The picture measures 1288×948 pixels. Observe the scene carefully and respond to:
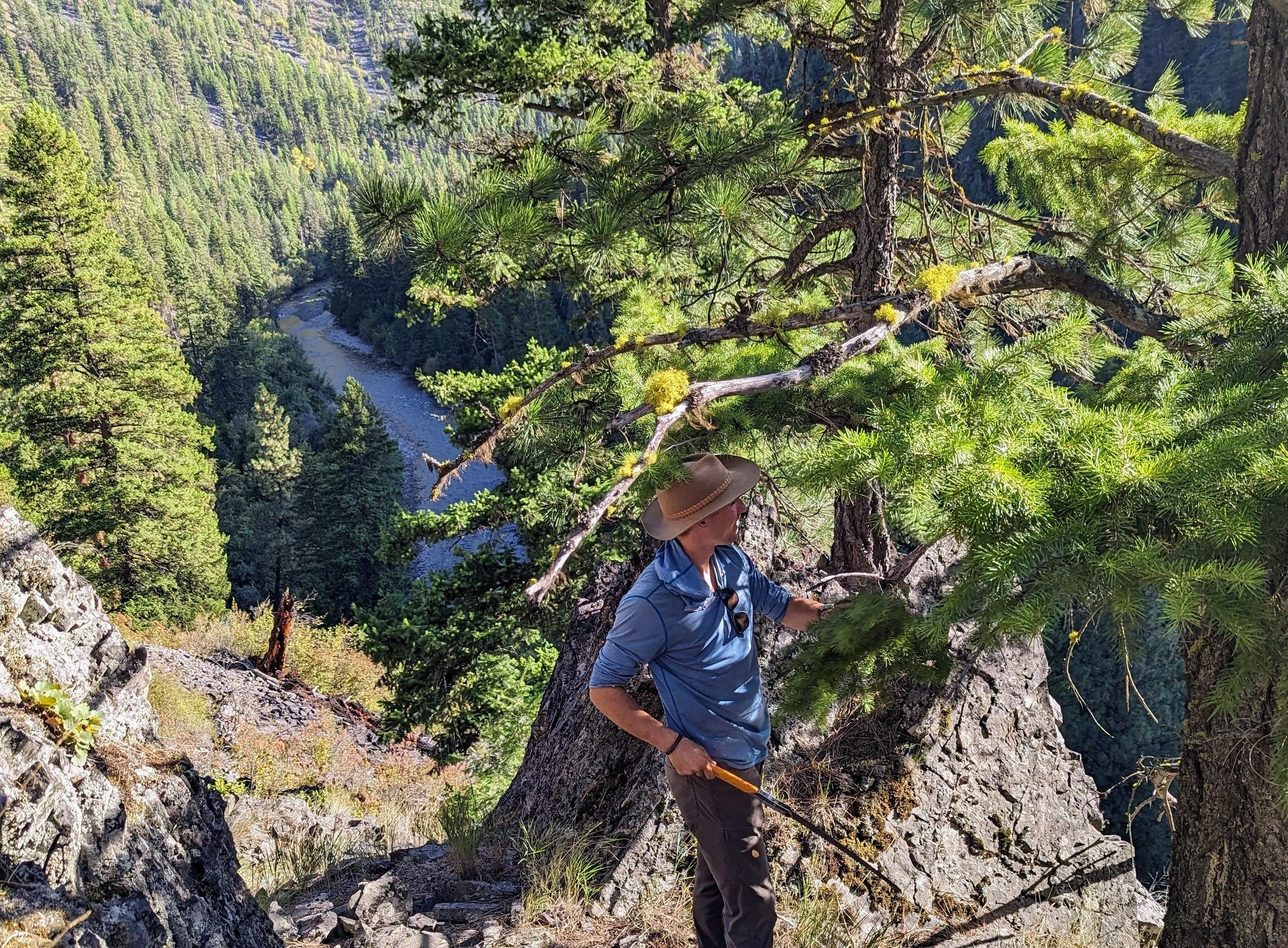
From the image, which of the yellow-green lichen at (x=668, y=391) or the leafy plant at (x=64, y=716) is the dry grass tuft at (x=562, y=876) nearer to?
the leafy plant at (x=64, y=716)

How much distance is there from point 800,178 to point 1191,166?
1848mm

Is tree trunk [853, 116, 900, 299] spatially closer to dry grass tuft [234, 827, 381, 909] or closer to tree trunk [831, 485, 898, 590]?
tree trunk [831, 485, 898, 590]

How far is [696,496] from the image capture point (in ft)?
9.38

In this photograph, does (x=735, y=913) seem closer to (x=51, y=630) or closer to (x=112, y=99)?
(x=51, y=630)

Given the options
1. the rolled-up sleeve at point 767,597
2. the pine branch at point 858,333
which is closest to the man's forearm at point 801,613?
the rolled-up sleeve at point 767,597

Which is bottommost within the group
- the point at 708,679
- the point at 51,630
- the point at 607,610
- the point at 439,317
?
the point at 607,610

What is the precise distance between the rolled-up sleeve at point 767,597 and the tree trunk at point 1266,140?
6.67 ft

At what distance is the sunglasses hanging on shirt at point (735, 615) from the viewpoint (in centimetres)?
294

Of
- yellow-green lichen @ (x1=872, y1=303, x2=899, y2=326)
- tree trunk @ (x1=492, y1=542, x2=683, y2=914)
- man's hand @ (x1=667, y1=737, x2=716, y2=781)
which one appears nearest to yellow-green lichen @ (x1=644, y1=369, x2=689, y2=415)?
yellow-green lichen @ (x1=872, y1=303, x2=899, y2=326)

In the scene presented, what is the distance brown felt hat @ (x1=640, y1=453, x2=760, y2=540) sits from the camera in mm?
2838

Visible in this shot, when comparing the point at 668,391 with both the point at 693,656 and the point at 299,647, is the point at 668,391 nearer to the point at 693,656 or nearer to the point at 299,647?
the point at 693,656

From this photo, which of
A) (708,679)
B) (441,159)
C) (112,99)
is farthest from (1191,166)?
(441,159)

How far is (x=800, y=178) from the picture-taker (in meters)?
4.84

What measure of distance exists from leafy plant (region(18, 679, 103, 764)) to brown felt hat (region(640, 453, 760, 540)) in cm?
202
